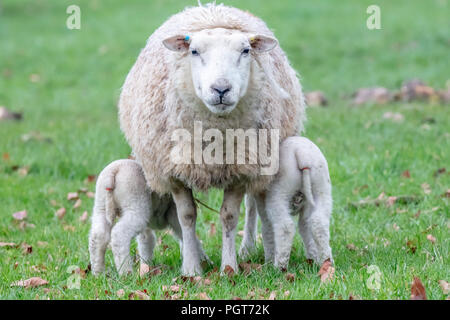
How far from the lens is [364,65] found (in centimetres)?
1361

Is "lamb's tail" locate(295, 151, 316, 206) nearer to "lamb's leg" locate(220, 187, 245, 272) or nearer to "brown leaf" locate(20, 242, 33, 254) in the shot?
"lamb's leg" locate(220, 187, 245, 272)

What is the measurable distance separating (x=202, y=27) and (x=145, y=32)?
11840 mm

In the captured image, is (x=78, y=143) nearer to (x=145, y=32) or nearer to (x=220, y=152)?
(x=220, y=152)

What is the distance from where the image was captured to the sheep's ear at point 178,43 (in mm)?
4594

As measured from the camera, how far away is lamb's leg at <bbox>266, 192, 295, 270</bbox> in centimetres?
476

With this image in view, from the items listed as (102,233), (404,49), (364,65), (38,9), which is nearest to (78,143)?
(102,233)

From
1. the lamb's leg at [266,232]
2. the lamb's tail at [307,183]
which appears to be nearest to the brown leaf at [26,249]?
the lamb's leg at [266,232]

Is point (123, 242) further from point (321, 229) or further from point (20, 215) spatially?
point (20, 215)

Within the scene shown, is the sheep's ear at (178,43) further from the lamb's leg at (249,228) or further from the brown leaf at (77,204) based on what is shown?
the brown leaf at (77,204)

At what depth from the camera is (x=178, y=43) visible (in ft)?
15.2

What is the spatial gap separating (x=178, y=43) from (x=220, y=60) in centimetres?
41

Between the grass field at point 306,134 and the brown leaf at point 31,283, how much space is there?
0.16ft
